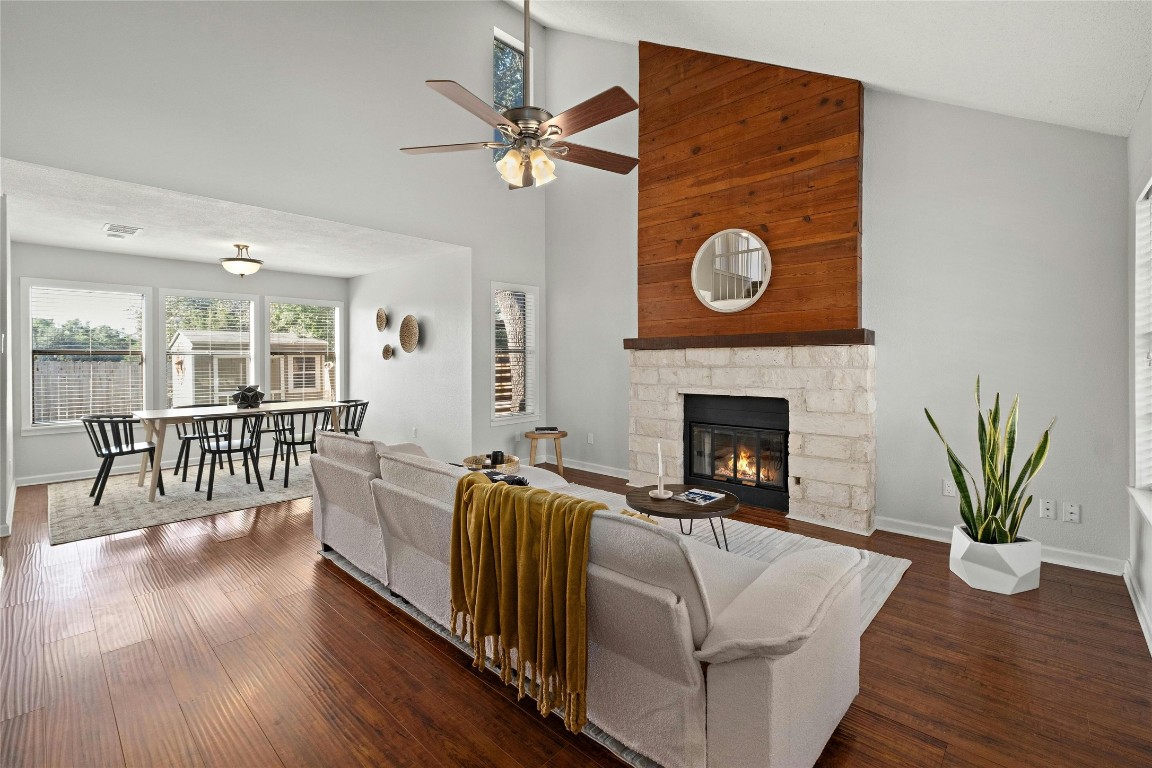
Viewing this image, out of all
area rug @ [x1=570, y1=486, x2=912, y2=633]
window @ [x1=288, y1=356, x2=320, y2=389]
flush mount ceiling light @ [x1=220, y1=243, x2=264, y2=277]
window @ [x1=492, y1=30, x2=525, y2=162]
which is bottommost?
area rug @ [x1=570, y1=486, x2=912, y2=633]

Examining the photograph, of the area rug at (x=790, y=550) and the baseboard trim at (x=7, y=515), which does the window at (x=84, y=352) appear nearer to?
the baseboard trim at (x=7, y=515)

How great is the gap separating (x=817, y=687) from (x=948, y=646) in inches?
48.5

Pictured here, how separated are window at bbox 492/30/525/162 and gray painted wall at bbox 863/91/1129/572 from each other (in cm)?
403

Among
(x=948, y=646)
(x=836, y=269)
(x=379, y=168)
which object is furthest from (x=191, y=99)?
(x=948, y=646)

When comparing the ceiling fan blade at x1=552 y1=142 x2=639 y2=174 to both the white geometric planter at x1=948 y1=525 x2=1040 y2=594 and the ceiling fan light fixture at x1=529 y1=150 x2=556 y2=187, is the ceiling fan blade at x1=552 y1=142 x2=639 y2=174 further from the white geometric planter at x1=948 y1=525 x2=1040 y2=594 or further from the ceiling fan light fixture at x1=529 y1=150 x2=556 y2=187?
the white geometric planter at x1=948 y1=525 x2=1040 y2=594

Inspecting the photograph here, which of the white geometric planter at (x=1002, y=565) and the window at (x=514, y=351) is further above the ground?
the window at (x=514, y=351)

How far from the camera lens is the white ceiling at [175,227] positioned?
3803 millimetres

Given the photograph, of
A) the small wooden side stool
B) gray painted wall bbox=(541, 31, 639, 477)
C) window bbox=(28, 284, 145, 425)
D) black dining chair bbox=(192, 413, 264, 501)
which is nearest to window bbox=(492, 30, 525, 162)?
gray painted wall bbox=(541, 31, 639, 477)

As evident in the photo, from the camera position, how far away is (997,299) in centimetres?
355

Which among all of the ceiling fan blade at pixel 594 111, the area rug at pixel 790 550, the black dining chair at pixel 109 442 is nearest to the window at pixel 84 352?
the black dining chair at pixel 109 442

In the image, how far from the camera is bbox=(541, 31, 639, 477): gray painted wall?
19.0ft

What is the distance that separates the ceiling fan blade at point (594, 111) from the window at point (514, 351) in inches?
131

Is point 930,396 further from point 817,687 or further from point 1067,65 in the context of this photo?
point 817,687

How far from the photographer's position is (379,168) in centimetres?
495
